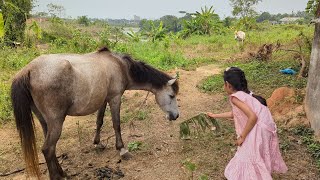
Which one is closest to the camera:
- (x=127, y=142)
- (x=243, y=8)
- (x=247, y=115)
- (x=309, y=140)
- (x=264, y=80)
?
(x=247, y=115)

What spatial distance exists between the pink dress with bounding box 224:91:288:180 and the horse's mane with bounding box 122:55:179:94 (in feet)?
6.95

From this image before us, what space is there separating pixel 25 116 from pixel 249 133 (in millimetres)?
2486

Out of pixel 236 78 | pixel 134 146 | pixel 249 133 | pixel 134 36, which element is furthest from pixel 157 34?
pixel 249 133

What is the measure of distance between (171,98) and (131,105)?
214cm

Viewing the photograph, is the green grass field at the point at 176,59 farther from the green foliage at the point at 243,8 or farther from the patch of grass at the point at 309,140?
the green foliage at the point at 243,8

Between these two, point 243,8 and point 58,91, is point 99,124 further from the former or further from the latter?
point 243,8

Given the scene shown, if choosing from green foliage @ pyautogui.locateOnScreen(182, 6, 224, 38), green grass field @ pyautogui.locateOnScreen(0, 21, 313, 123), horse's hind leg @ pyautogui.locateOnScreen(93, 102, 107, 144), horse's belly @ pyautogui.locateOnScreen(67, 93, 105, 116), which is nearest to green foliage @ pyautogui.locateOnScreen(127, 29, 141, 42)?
green grass field @ pyautogui.locateOnScreen(0, 21, 313, 123)

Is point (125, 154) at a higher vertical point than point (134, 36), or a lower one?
lower

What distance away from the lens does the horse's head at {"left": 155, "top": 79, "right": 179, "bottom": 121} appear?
5.08 metres

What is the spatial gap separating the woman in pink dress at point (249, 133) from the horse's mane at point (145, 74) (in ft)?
6.78

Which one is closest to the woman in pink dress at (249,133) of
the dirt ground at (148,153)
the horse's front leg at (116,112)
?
the dirt ground at (148,153)

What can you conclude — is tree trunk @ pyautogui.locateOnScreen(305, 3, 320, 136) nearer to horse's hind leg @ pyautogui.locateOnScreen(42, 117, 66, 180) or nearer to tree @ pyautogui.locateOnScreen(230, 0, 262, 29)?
horse's hind leg @ pyautogui.locateOnScreen(42, 117, 66, 180)

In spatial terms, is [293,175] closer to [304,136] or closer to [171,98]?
[304,136]

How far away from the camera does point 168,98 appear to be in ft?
16.8
